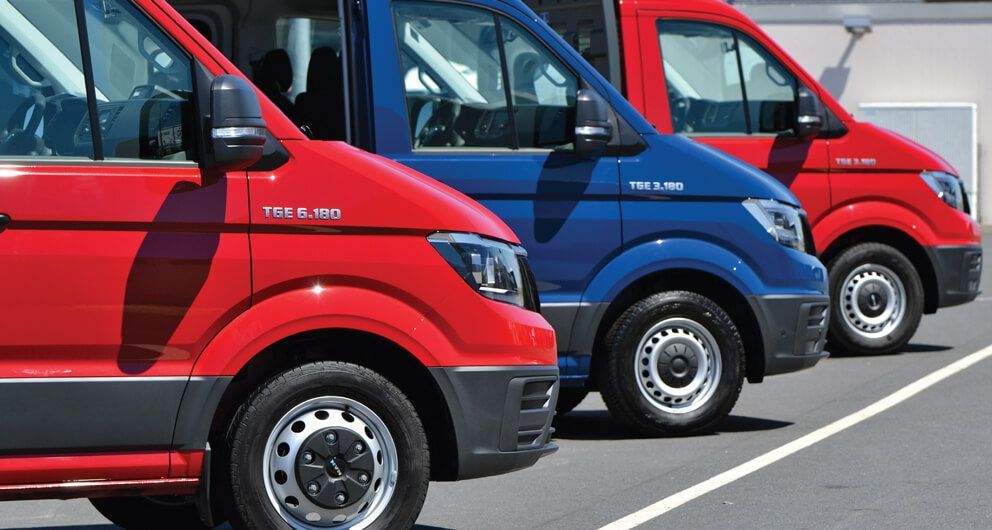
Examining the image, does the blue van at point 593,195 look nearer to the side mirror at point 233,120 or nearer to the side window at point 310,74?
the side window at point 310,74

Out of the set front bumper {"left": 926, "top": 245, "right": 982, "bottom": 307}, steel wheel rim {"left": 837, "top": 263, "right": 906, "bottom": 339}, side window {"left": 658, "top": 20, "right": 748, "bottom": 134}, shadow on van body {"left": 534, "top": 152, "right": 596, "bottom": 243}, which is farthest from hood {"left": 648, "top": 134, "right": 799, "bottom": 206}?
front bumper {"left": 926, "top": 245, "right": 982, "bottom": 307}

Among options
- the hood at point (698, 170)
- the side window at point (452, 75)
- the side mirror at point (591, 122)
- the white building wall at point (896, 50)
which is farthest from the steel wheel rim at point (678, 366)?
the white building wall at point (896, 50)

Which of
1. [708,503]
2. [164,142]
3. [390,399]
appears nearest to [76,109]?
[164,142]

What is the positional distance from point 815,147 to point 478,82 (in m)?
4.02

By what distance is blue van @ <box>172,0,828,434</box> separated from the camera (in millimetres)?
8820

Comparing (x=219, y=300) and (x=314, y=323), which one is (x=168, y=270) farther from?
(x=314, y=323)

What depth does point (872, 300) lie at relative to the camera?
1320 cm

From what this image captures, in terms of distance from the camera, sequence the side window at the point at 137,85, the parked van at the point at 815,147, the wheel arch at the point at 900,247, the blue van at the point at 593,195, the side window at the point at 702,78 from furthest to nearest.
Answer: the wheel arch at the point at 900,247
the side window at the point at 702,78
the parked van at the point at 815,147
the blue van at the point at 593,195
the side window at the point at 137,85

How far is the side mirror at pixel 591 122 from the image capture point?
8.70 m

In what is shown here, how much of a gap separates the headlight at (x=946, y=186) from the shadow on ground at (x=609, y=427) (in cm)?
345

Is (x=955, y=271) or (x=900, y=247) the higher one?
(x=900, y=247)

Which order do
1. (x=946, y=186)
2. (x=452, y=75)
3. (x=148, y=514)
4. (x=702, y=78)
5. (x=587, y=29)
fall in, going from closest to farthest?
(x=148, y=514)
(x=452, y=75)
(x=587, y=29)
(x=702, y=78)
(x=946, y=186)

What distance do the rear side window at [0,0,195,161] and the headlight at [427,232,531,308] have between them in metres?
0.91

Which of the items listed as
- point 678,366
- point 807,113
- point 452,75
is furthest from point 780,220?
point 807,113
